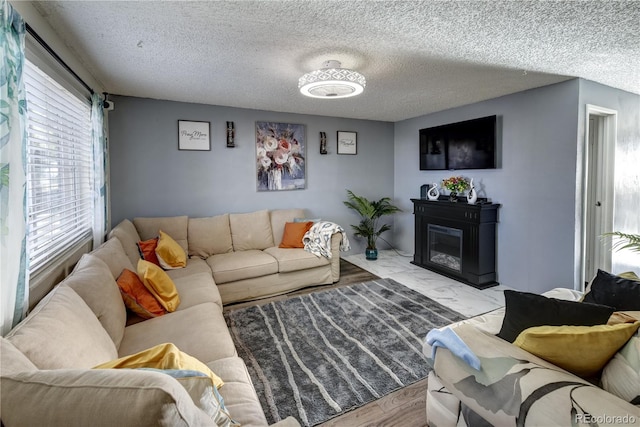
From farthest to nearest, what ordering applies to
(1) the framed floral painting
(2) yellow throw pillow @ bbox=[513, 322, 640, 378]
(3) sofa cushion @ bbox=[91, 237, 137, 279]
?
(1) the framed floral painting → (3) sofa cushion @ bbox=[91, 237, 137, 279] → (2) yellow throw pillow @ bbox=[513, 322, 640, 378]

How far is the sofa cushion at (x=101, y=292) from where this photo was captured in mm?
1501

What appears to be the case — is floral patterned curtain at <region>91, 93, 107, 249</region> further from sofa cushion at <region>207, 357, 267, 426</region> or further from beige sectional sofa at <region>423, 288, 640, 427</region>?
beige sectional sofa at <region>423, 288, 640, 427</region>

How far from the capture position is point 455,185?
13.2 ft

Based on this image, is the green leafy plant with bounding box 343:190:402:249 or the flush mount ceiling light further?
the green leafy plant with bounding box 343:190:402:249

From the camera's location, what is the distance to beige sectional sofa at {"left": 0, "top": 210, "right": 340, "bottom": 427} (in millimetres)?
636

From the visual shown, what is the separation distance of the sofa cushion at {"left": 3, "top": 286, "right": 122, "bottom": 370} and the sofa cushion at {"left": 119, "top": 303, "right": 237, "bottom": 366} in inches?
10.8

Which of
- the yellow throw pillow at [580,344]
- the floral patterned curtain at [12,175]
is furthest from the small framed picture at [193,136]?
the yellow throw pillow at [580,344]

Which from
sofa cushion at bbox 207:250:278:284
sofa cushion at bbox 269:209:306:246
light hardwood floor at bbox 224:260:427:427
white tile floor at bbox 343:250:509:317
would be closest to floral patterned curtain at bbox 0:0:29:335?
light hardwood floor at bbox 224:260:427:427

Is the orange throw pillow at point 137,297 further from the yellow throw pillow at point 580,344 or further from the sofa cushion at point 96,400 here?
the yellow throw pillow at point 580,344

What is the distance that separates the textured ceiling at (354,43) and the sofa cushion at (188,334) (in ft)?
6.00

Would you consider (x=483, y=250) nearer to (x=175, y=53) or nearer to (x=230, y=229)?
(x=230, y=229)

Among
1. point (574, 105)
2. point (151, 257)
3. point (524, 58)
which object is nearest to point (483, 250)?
point (574, 105)

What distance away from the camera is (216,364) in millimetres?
1472

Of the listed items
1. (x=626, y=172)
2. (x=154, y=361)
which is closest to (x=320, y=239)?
(x=154, y=361)
